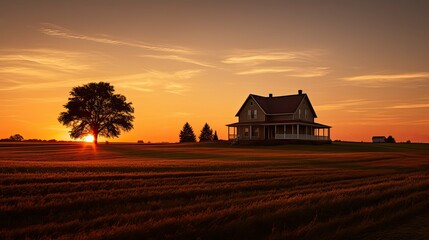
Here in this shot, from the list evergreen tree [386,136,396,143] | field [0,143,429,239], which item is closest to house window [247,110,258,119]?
evergreen tree [386,136,396,143]

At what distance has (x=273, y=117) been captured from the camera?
80500mm

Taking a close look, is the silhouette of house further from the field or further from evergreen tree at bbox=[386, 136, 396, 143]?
the field

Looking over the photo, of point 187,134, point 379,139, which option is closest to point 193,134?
point 187,134

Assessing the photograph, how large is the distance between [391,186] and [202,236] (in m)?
12.0

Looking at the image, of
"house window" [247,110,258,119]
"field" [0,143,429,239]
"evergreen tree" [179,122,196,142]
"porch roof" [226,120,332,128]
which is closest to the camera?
"field" [0,143,429,239]

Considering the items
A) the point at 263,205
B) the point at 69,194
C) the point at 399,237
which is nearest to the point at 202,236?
the point at 263,205

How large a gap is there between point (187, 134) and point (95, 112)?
2271 inches

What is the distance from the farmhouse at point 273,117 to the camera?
77.9 meters

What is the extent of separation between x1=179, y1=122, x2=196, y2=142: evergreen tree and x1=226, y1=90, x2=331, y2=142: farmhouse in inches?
2116

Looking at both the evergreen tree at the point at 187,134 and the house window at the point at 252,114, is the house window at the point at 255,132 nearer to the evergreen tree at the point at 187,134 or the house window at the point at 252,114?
the house window at the point at 252,114

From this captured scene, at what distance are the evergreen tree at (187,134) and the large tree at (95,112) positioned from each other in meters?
52.1

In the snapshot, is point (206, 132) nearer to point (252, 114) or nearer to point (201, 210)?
point (252, 114)

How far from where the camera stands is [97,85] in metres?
83.0

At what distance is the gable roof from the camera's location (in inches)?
3088
